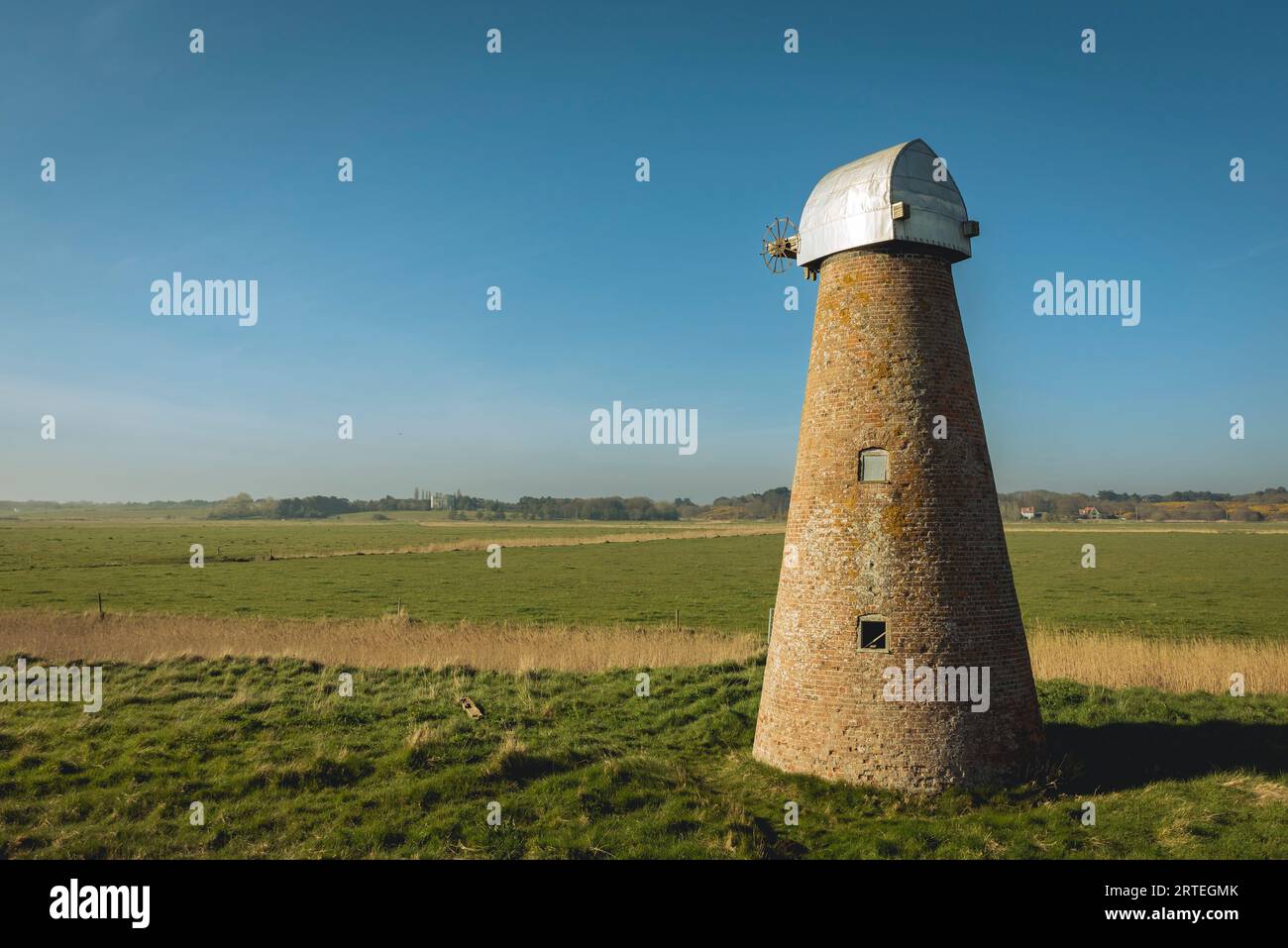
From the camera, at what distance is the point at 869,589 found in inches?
490

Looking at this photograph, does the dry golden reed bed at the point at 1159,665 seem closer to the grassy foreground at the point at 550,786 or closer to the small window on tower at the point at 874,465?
the grassy foreground at the point at 550,786

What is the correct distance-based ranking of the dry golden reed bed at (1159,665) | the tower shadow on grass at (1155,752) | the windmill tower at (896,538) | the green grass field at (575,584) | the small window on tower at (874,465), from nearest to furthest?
1. the windmill tower at (896,538)
2. the small window on tower at (874,465)
3. the tower shadow on grass at (1155,752)
4. the dry golden reed bed at (1159,665)
5. the green grass field at (575,584)

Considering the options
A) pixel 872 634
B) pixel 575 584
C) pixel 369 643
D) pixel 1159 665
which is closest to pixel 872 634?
pixel 872 634

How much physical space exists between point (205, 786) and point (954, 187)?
1588 centimetres

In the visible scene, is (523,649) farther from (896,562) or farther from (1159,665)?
(1159,665)

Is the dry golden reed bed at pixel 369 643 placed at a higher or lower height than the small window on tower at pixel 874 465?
lower

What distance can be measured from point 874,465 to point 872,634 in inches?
107

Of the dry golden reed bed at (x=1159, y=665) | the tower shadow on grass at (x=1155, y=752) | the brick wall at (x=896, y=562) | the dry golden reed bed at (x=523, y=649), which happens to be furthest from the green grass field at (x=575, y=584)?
the brick wall at (x=896, y=562)

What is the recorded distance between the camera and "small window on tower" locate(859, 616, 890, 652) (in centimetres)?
1237

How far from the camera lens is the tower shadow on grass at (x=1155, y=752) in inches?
522

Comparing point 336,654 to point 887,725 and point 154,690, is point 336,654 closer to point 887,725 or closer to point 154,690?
point 154,690

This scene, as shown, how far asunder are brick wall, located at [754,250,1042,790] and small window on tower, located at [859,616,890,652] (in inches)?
3.7

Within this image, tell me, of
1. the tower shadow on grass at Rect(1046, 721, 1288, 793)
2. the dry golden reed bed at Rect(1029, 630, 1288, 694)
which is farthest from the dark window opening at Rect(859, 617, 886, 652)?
the dry golden reed bed at Rect(1029, 630, 1288, 694)
